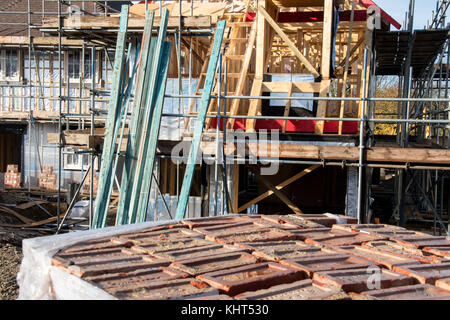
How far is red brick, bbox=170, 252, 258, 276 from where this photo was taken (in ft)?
12.0

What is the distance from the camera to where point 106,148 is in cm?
792

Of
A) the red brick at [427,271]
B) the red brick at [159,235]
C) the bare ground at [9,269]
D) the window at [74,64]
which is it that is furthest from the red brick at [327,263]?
the window at [74,64]

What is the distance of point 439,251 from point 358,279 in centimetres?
157

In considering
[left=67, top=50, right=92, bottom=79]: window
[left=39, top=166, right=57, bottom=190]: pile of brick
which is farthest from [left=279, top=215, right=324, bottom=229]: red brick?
[left=67, top=50, right=92, bottom=79]: window

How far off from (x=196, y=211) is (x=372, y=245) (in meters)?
6.58

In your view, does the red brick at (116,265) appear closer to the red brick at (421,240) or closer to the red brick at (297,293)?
the red brick at (297,293)

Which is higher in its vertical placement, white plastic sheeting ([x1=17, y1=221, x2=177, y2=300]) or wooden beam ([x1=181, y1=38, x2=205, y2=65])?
wooden beam ([x1=181, y1=38, x2=205, y2=65])

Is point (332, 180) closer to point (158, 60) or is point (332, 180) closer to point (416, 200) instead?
point (416, 200)

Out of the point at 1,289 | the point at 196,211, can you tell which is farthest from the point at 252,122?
the point at 1,289

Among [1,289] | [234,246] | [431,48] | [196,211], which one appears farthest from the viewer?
[431,48]

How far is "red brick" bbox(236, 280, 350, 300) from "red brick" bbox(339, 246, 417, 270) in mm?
915

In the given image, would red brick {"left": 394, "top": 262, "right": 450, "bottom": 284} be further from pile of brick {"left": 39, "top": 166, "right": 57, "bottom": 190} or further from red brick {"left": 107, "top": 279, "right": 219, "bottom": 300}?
pile of brick {"left": 39, "top": 166, "right": 57, "bottom": 190}

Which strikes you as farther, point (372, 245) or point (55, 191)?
point (55, 191)

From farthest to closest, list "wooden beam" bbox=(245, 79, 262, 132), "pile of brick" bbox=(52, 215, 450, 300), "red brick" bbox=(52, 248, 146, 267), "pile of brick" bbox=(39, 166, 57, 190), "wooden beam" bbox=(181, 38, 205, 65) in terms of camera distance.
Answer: "pile of brick" bbox=(39, 166, 57, 190) → "wooden beam" bbox=(181, 38, 205, 65) → "wooden beam" bbox=(245, 79, 262, 132) → "red brick" bbox=(52, 248, 146, 267) → "pile of brick" bbox=(52, 215, 450, 300)
